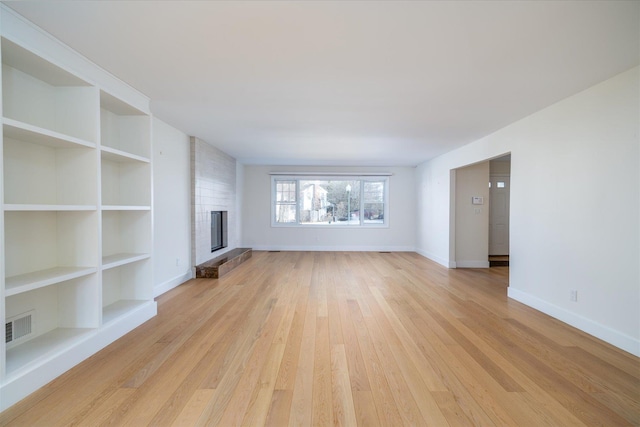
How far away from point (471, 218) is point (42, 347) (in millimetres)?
6450

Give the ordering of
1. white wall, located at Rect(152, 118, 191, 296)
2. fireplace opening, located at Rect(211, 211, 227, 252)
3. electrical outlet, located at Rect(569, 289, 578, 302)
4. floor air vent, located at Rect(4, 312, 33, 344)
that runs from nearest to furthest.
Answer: floor air vent, located at Rect(4, 312, 33, 344) → electrical outlet, located at Rect(569, 289, 578, 302) → white wall, located at Rect(152, 118, 191, 296) → fireplace opening, located at Rect(211, 211, 227, 252)

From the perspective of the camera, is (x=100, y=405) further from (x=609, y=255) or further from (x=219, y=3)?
(x=609, y=255)

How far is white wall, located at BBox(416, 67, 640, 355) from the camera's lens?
2.43 metres

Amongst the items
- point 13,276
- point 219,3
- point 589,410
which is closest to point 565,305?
point 589,410

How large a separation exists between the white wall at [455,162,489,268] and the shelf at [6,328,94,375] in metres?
6.00

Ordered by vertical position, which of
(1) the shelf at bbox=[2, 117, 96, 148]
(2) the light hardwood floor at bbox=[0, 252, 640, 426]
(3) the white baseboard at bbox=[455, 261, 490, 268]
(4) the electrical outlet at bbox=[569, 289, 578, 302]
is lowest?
(2) the light hardwood floor at bbox=[0, 252, 640, 426]

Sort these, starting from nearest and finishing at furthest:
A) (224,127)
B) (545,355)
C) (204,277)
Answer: (545,355) → (224,127) → (204,277)

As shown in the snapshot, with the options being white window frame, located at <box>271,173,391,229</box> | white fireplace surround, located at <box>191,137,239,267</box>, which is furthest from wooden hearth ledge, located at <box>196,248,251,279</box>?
white window frame, located at <box>271,173,391,229</box>

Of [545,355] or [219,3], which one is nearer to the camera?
[219,3]

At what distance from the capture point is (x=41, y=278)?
2.02m

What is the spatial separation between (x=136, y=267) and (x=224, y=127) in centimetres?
223

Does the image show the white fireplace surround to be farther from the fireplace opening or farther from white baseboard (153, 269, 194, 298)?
white baseboard (153, 269, 194, 298)

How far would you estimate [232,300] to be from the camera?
3.69 m

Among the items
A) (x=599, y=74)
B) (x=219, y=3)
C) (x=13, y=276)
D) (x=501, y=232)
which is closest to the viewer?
(x=219, y=3)
